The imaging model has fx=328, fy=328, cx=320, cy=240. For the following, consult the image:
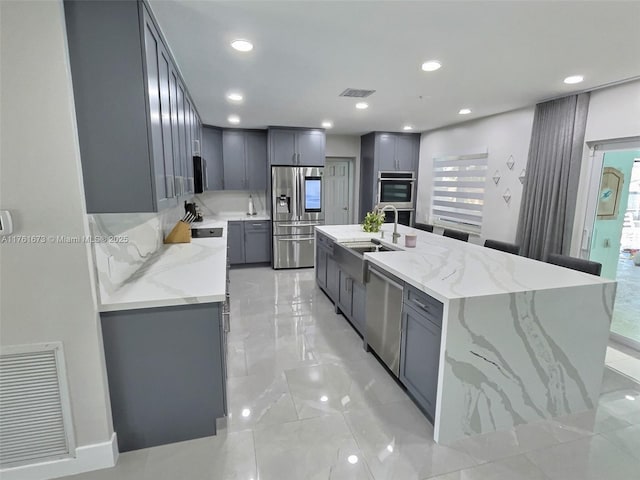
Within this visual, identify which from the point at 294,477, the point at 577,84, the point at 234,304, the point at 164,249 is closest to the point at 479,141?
the point at 577,84

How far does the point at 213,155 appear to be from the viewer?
5715 mm

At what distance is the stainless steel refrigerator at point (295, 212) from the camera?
554 centimetres

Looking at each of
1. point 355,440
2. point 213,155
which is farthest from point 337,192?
point 355,440

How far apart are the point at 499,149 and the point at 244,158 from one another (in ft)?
13.3

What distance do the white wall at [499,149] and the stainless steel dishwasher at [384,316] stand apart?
103 inches

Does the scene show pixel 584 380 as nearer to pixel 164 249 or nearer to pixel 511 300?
pixel 511 300

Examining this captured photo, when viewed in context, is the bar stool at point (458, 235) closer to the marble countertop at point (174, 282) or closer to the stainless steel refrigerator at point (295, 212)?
the stainless steel refrigerator at point (295, 212)

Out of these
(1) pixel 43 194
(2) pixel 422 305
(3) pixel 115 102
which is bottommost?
(2) pixel 422 305

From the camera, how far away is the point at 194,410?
198 cm

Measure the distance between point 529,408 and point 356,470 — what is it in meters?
1.21

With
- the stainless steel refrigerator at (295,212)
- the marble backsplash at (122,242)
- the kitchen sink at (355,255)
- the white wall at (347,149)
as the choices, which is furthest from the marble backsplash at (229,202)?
the kitchen sink at (355,255)

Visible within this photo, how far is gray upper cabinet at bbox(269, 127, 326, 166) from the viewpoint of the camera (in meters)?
5.50

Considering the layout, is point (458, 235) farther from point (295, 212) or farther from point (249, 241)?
point (249, 241)

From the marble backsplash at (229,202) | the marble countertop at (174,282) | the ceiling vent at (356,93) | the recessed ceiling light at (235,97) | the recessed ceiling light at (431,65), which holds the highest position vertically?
the ceiling vent at (356,93)
